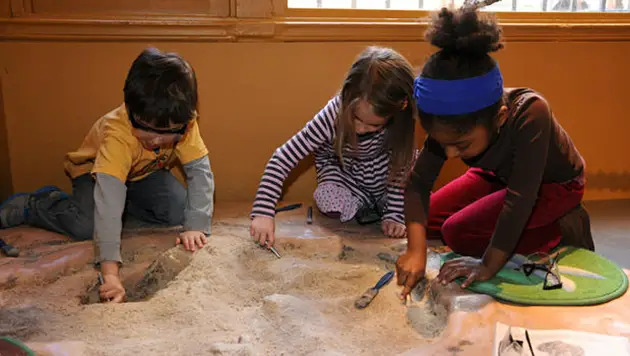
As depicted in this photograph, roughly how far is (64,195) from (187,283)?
0.80 meters

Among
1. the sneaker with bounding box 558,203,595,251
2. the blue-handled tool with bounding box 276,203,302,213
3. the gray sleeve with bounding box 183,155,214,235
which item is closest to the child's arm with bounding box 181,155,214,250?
the gray sleeve with bounding box 183,155,214,235

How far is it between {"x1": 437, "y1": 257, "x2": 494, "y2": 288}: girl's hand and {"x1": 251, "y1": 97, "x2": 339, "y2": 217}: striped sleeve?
0.62 metres

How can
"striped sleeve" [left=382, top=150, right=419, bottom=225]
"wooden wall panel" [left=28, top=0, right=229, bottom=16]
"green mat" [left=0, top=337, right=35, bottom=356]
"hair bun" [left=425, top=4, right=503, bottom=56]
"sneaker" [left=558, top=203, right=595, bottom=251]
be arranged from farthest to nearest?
"wooden wall panel" [left=28, top=0, right=229, bottom=16], "striped sleeve" [left=382, top=150, right=419, bottom=225], "sneaker" [left=558, top=203, right=595, bottom=251], "hair bun" [left=425, top=4, right=503, bottom=56], "green mat" [left=0, top=337, right=35, bottom=356]

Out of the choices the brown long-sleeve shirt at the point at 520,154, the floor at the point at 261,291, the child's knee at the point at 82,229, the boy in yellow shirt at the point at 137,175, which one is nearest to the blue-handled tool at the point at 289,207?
the floor at the point at 261,291

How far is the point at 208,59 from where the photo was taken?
235 centimetres

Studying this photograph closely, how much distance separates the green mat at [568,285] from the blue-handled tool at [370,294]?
0.66ft

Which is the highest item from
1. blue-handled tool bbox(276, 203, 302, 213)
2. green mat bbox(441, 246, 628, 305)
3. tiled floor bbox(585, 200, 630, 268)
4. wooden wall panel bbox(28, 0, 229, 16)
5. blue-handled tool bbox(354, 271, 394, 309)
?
wooden wall panel bbox(28, 0, 229, 16)

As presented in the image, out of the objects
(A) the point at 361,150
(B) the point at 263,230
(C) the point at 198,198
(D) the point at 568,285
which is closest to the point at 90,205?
(C) the point at 198,198

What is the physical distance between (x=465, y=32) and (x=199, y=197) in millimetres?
1047

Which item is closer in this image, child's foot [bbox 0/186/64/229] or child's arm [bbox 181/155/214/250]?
child's arm [bbox 181/155/214/250]

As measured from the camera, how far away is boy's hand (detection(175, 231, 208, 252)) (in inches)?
73.9

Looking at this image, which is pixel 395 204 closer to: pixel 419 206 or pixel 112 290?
pixel 419 206

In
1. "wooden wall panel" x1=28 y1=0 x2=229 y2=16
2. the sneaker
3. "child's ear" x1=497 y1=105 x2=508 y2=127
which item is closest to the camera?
"child's ear" x1=497 y1=105 x2=508 y2=127

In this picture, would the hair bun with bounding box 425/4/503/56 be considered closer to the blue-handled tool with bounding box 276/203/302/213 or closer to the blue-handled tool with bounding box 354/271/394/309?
the blue-handled tool with bounding box 354/271/394/309
